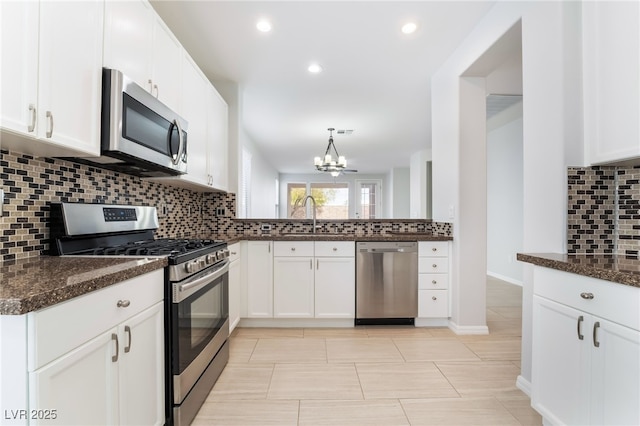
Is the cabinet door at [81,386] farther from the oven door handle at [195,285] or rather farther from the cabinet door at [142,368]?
the oven door handle at [195,285]

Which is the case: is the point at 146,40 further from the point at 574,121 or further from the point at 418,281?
the point at 418,281

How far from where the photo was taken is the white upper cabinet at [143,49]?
1538mm

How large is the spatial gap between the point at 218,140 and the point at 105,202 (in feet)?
4.64

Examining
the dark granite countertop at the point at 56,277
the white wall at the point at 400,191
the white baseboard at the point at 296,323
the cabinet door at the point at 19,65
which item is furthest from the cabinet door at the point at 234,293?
the white wall at the point at 400,191

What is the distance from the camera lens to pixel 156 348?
1433 millimetres

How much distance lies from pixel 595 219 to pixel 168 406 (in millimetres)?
2381

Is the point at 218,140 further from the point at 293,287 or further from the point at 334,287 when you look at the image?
the point at 334,287

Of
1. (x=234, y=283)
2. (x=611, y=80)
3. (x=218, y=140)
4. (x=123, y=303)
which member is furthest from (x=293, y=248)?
(x=611, y=80)

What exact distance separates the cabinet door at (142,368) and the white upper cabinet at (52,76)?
0.78 meters

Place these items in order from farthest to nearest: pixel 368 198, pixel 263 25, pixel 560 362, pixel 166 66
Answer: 1. pixel 368 198
2. pixel 263 25
3. pixel 166 66
4. pixel 560 362

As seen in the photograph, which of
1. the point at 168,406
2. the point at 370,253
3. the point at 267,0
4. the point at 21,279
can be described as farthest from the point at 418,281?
the point at 21,279

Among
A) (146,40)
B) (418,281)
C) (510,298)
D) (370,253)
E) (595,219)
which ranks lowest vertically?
(510,298)

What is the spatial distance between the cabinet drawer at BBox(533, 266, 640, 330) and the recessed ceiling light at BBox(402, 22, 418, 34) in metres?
2.08

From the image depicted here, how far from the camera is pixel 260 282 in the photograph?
3168mm
